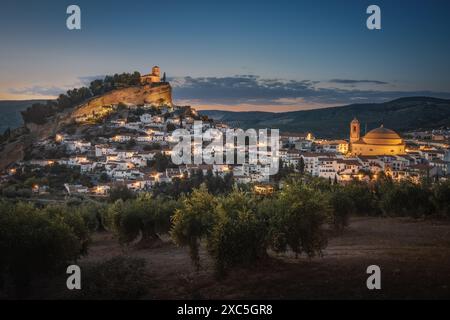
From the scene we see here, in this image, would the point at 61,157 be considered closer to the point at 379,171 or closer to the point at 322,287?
the point at 379,171

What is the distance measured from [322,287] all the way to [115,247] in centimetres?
1449

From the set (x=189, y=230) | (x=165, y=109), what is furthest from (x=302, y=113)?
(x=189, y=230)

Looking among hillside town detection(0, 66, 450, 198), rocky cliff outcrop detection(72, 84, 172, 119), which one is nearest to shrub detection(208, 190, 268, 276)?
hillside town detection(0, 66, 450, 198)

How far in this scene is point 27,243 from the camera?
12.2m

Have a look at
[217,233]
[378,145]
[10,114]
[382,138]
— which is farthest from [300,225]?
[10,114]

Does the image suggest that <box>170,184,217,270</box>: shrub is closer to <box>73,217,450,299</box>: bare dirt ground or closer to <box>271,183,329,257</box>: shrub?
<box>73,217,450,299</box>: bare dirt ground

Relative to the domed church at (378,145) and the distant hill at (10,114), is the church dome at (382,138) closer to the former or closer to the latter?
the domed church at (378,145)

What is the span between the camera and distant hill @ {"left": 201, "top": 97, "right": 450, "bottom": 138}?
118 meters

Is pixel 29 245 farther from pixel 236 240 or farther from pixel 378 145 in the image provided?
pixel 378 145

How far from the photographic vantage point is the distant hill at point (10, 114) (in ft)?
393

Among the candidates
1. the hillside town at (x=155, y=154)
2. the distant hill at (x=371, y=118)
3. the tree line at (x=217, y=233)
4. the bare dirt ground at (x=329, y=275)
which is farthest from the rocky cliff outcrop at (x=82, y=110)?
the bare dirt ground at (x=329, y=275)

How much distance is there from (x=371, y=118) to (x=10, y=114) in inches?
4077

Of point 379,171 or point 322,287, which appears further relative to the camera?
point 379,171

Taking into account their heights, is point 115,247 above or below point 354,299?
below
